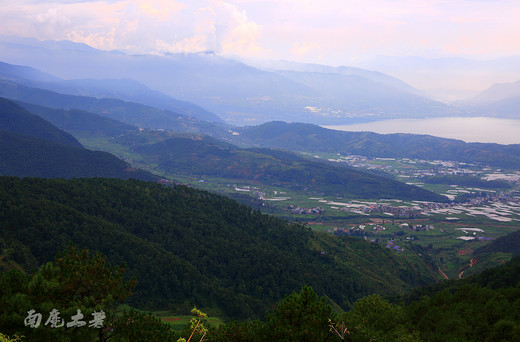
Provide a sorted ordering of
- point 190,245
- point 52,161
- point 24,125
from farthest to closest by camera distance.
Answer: point 24,125 → point 52,161 → point 190,245

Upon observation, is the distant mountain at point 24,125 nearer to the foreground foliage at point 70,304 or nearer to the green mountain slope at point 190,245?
the green mountain slope at point 190,245

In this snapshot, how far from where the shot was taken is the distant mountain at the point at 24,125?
18775 cm

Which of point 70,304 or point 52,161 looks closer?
point 70,304

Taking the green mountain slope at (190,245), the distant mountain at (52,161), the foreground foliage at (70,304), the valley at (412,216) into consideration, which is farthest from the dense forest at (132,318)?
the distant mountain at (52,161)

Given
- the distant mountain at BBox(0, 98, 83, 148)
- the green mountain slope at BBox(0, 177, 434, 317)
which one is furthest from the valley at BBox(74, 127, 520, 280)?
the distant mountain at BBox(0, 98, 83, 148)

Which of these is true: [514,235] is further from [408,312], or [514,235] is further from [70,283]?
[70,283]

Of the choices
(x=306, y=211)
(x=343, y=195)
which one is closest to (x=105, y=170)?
(x=306, y=211)

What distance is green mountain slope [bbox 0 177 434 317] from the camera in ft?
184

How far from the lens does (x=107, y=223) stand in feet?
214

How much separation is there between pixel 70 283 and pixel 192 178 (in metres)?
180

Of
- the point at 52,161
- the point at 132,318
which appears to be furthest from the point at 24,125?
the point at 132,318

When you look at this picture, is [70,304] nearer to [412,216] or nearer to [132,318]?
[132,318]

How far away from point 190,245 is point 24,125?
165 metres

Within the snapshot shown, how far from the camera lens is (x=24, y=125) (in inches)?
7539
